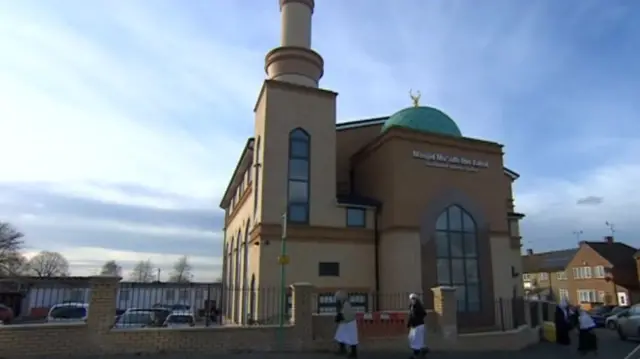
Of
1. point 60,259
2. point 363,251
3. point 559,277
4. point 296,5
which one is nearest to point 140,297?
point 363,251

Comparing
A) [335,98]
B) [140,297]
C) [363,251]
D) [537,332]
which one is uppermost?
[335,98]

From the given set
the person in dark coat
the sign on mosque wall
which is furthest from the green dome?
the person in dark coat

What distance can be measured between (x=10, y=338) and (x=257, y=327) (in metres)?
5.32

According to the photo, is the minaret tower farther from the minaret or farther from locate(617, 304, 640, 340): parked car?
locate(617, 304, 640, 340): parked car

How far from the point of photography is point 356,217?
19.0m

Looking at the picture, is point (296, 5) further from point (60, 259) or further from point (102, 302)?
point (60, 259)

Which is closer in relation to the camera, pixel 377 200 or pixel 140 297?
pixel 140 297

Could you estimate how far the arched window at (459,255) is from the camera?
18.7 meters

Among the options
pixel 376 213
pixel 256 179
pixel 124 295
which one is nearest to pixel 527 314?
pixel 376 213

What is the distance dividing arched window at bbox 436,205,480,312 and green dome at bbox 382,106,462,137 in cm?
413

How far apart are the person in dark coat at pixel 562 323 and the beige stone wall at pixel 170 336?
6345 mm

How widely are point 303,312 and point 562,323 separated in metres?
10.6

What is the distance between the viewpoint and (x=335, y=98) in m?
20.1

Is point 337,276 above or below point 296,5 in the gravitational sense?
below
